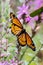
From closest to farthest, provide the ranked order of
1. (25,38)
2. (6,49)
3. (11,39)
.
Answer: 1. (25,38)
2. (6,49)
3. (11,39)

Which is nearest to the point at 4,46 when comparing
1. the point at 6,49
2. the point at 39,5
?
the point at 6,49

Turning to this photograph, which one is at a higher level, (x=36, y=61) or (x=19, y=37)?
(x=19, y=37)

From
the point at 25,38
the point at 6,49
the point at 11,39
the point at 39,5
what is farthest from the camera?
the point at 11,39

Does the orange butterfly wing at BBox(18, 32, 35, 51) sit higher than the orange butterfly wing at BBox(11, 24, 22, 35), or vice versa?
the orange butterfly wing at BBox(11, 24, 22, 35)

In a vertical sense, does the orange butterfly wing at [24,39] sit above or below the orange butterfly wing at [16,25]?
below

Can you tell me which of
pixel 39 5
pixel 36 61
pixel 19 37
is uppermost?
pixel 39 5

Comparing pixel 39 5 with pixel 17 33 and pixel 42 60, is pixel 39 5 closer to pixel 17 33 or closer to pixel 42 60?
pixel 17 33

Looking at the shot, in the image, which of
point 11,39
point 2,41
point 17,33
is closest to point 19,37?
point 17,33

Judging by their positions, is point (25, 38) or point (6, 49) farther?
point (6, 49)
